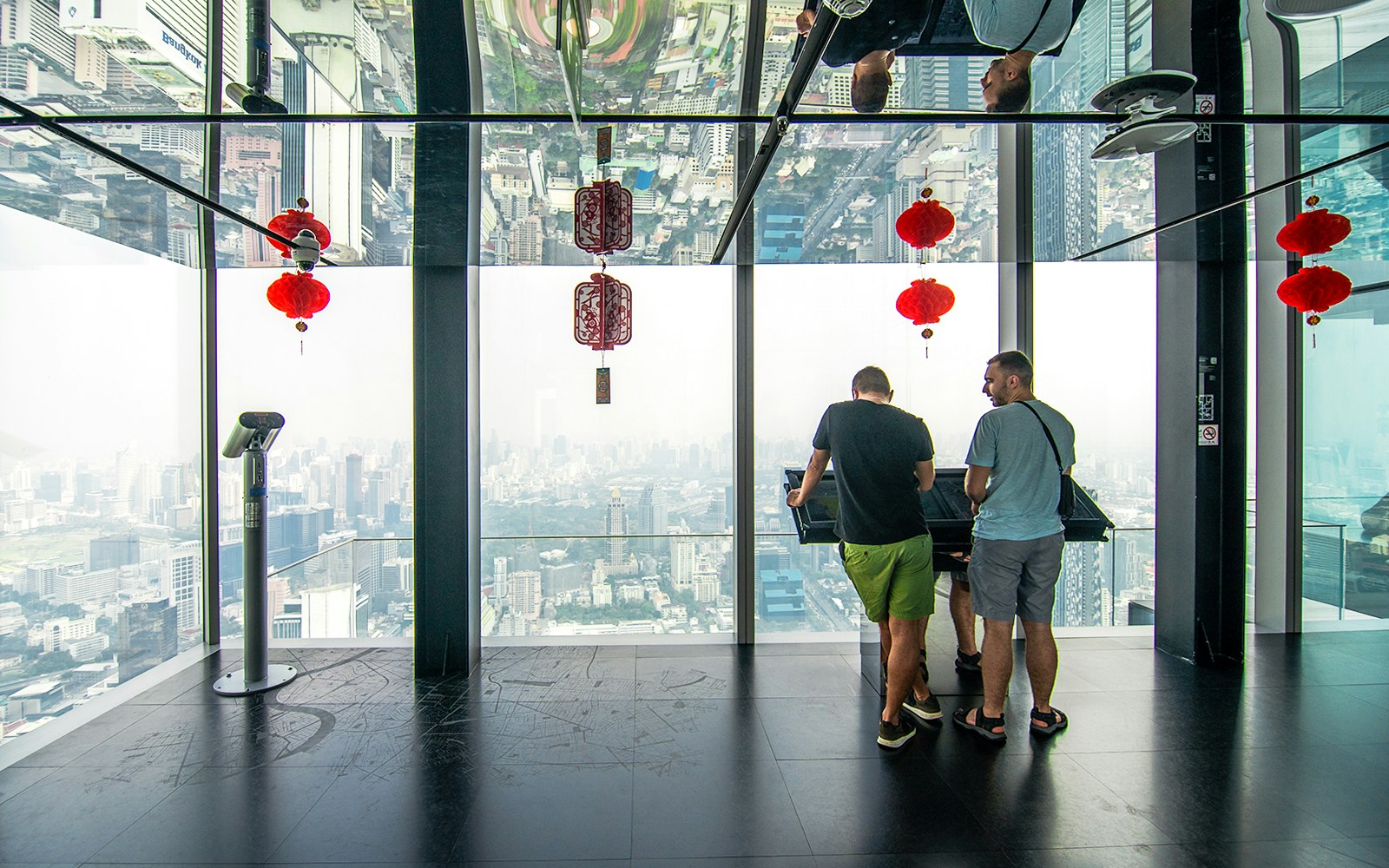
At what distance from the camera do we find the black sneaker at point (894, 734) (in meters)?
3.08

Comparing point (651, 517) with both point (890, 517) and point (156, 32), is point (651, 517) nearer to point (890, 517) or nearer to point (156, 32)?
point (890, 517)

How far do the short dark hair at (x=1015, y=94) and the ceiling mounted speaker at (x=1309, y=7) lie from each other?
71 centimetres

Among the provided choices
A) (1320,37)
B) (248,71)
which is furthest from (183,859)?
(1320,37)

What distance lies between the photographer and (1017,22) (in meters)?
2.35

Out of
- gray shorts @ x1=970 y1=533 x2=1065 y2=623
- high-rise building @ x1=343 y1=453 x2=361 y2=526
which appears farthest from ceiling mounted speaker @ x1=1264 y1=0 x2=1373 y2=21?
high-rise building @ x1=343 y1=453 x2=361 y2=526

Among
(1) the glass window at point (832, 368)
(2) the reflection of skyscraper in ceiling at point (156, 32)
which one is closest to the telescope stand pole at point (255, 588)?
(2) the reflection of skyscraper in ceiling at point (156, 32)

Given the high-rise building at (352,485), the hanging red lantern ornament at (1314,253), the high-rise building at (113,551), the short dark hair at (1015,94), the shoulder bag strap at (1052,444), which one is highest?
the short dark hair at (1015,94)

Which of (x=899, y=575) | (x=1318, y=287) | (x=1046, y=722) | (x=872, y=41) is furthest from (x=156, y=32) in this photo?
(x=1318, y=287)

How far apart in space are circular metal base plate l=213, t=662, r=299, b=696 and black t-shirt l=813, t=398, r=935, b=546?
332cm

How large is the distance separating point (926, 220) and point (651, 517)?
2807 mm

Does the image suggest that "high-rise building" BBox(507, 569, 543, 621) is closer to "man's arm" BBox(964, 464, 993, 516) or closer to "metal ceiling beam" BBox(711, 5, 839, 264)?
"metal ceiling beam" BBox(711, 5, 839, 264)

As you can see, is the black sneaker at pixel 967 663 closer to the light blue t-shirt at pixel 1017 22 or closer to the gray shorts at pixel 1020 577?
Result: the gray shorts at pixel 1020 577

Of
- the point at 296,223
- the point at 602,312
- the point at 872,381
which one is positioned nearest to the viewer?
the point at 872,381

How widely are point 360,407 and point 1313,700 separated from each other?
19.5 feet
